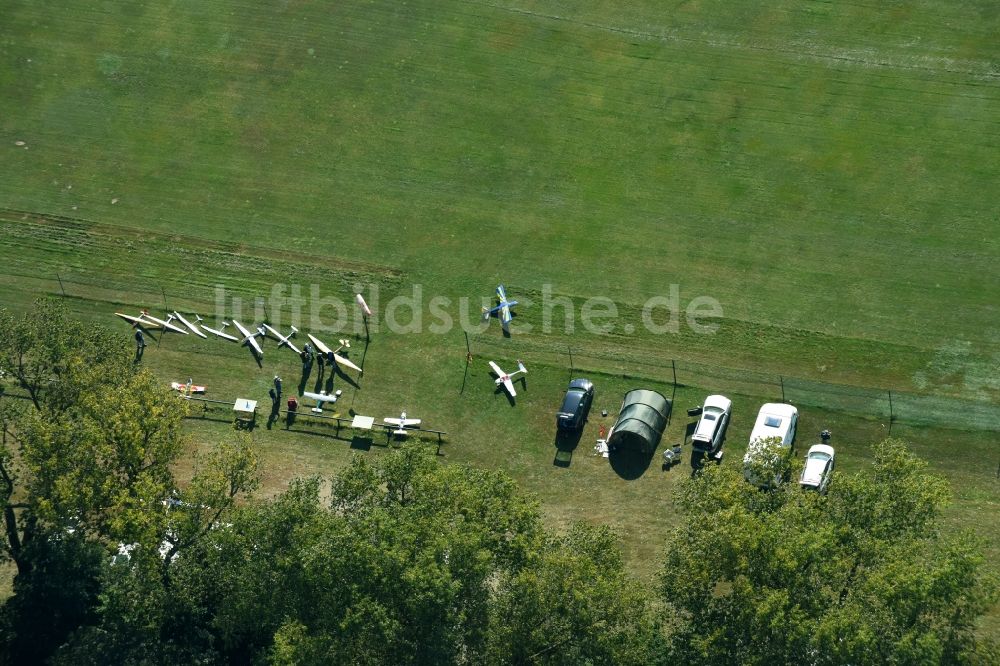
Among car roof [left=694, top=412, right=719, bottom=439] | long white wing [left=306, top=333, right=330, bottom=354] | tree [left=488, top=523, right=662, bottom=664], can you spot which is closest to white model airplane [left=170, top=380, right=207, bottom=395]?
long white wing [left=306, top=333, right=330, bottom=354]

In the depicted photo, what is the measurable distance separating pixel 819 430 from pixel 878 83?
3585 cm

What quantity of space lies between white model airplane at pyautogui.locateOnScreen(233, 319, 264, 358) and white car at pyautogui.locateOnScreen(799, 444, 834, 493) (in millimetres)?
40102

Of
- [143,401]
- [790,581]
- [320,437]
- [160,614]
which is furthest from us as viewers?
[320,437]

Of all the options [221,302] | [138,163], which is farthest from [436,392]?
[138,163]

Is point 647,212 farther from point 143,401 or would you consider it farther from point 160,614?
point 160,614

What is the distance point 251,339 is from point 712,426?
34.8m

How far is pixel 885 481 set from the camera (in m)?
68.6

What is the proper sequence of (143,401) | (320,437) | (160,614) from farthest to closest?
(320,437), (143,401), (160,614)

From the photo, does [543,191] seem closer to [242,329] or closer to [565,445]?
[565,445]

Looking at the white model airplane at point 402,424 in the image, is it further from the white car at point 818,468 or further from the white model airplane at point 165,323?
the white car at point 818,468

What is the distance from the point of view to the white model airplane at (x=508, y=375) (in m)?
83.6

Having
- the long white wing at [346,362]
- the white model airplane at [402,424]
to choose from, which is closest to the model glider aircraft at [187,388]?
the long white wing at [346,362]

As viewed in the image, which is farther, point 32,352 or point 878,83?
point 878,83

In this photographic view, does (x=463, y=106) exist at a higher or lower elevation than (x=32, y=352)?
higher
